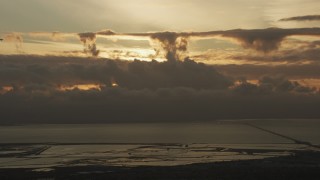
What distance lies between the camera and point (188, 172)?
70938 mm

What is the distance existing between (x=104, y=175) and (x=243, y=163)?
2567cm

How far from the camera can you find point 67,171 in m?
76.1

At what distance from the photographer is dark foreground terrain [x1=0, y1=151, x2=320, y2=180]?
6588cm

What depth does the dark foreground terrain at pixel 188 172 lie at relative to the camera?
65875 millimetres

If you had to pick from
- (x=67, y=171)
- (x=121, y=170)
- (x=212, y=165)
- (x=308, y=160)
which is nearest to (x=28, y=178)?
(x=67, y=171)

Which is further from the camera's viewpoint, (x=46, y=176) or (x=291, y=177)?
(x=46, y=176)

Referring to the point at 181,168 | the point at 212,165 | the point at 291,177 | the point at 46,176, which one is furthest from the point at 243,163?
the point at 46,176

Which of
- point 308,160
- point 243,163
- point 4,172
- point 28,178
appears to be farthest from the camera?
point 308,160

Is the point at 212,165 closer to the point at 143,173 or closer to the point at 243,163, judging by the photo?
the point at 243,163

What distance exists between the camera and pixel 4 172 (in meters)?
75.7

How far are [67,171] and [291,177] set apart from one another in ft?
111

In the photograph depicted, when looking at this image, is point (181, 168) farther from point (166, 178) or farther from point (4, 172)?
point (4, 172)

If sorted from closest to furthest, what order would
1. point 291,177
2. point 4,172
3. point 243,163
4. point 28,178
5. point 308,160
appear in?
1. point 291,177
2. point 28,178
3. point 4,172
4. point 243,163
5. point 308,160

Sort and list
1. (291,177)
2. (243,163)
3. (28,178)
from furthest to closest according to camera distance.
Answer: (243,163) → (28,178) → (291,177)
